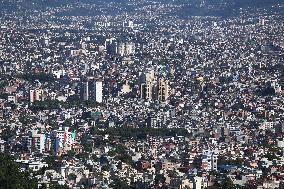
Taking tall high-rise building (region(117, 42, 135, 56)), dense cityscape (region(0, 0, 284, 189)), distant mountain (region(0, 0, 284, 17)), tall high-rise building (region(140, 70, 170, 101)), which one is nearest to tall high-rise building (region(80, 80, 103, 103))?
dense cityscape (region(0, 0, 284, 189))

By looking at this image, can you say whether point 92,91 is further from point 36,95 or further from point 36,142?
point 36,142

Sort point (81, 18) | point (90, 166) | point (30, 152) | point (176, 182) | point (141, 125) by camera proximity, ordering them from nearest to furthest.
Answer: point (176, 182) < point (90, 166) < point (30, 152) < point (141, 125) < point (81, 18)

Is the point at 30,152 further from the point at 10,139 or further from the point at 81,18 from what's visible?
the point at 81,18

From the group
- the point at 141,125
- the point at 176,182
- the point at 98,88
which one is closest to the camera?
the point at 176,182

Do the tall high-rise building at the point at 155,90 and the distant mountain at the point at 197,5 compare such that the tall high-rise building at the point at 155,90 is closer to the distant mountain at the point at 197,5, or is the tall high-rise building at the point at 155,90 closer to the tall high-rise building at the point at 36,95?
the tall high-rise building at the point at 36,95

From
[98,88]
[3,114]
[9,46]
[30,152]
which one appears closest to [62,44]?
[9,46]

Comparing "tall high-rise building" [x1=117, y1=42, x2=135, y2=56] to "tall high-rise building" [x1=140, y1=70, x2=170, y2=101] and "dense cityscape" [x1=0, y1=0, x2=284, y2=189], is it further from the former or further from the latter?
"tall high-rise building" [x1=140, y1=70, x2=170, y2=101]

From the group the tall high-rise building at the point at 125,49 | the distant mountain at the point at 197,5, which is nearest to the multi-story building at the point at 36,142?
the tall high-rise building at the point at 125,49

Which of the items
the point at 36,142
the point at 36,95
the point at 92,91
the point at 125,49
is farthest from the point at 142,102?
the point at 125,49
